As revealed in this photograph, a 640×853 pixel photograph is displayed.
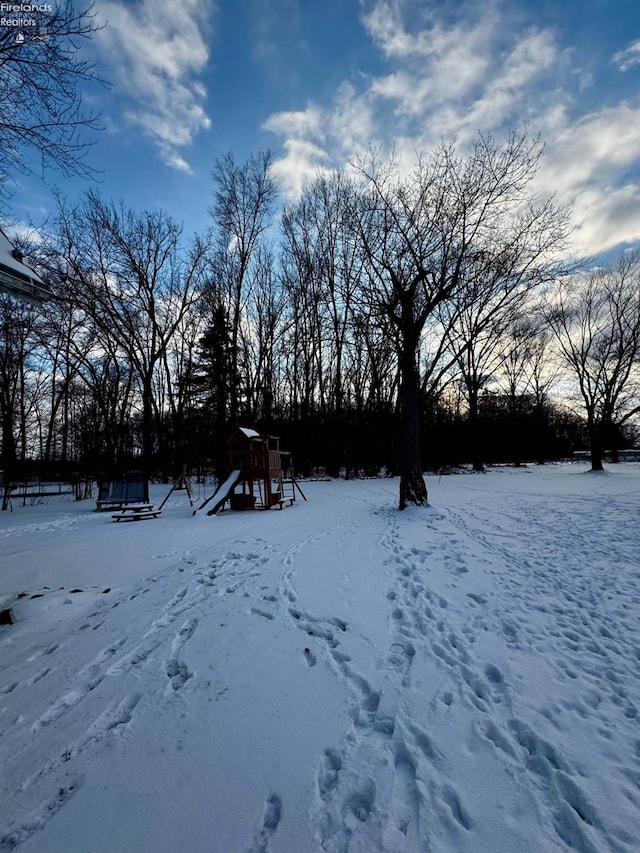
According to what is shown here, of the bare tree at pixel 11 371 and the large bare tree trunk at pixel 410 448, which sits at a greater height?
the bare tree at pixel 11 371

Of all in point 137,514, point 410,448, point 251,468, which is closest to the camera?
point 410,448

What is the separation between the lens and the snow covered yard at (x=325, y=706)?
172 cm

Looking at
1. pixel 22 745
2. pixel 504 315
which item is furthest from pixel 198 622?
pixel 504 315

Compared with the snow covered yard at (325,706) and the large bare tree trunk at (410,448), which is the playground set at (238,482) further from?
the snow covered yard at (325,706)

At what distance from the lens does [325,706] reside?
2.50 metres

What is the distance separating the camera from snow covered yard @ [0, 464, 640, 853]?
1716 millimetres

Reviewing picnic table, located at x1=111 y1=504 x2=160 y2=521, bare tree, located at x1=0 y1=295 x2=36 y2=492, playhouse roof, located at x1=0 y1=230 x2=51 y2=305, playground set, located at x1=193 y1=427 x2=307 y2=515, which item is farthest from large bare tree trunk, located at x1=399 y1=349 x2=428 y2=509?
bare tree, located at x1=0 y1=295 x2=36 y2=492

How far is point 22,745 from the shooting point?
2330 mm

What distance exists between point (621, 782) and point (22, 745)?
11.4 ft

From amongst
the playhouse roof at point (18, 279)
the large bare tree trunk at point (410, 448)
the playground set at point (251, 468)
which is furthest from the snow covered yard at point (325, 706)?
the playground set at point (251, 468)

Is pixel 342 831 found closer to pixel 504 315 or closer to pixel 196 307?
pixel 504 315

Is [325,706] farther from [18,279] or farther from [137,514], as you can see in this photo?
[137,514]

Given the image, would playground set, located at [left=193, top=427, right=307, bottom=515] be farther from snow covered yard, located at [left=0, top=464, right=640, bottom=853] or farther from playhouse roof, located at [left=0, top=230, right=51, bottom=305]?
playhouse roof, located at [left=0, top=230, right=51, bottom=305]

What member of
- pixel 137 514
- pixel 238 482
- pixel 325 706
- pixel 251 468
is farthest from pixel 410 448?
pixel 137 514
